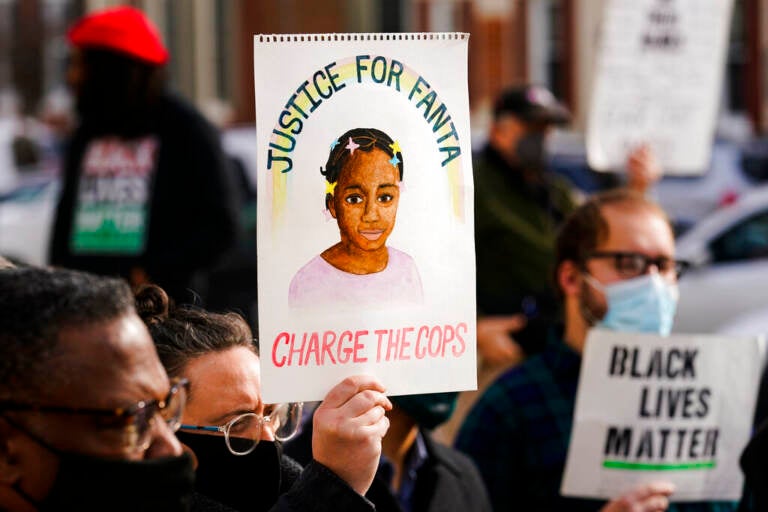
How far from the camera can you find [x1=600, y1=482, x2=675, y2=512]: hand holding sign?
11.4 feet

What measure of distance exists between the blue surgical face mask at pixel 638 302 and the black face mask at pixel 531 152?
8.63 ft

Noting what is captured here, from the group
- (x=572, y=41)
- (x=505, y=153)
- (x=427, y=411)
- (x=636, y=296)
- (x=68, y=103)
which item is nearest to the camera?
(x=427, y=411)

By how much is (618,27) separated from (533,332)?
1.47 meters

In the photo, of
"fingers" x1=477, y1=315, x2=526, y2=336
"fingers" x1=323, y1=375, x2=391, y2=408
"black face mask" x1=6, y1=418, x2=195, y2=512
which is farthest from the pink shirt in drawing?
"fingers" x1=477, y1=315, x2=526, y2=336

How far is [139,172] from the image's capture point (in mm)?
5594

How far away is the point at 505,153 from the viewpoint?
21.8 feet

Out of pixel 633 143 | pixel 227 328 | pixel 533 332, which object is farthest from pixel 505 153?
pixel 227 328

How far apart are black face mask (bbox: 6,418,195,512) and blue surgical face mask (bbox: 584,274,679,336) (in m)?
2.14

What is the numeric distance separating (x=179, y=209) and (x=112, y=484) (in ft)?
12.1

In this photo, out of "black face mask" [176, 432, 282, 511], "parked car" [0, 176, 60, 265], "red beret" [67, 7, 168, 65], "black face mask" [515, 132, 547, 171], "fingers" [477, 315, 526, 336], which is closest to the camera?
"black face mask" [176, 432, 282, 511]

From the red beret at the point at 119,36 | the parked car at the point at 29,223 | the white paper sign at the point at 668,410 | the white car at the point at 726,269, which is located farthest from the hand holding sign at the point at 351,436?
the parked car at the point at 29,223

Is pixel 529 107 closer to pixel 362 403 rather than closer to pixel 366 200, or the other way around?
pixel 366 200

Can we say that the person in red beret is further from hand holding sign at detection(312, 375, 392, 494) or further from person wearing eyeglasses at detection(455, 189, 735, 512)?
hand holding sign at detection(312, 375, 392, 494)

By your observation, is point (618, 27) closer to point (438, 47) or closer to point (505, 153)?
point (505, 153)
